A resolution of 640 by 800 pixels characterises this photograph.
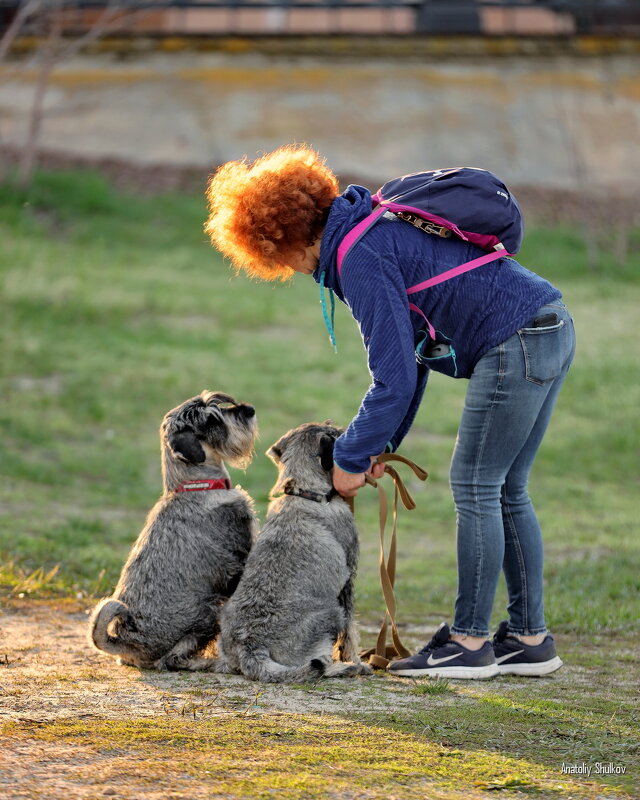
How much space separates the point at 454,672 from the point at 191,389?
25.0 ft

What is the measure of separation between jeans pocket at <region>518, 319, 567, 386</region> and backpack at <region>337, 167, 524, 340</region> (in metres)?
0.35

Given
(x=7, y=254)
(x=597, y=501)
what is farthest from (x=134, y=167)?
(x=597, y=501)

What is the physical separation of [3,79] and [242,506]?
14773mm

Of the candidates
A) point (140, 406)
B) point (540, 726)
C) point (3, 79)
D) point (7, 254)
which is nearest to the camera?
point (540, 726)

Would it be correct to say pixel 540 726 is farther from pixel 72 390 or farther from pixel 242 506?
pixel 72 390

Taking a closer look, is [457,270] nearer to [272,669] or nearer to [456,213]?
[456,213]

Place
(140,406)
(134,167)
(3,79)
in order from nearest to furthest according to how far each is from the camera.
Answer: (140,406) → (3,79) → (134,167)

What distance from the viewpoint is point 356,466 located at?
4.50 metres

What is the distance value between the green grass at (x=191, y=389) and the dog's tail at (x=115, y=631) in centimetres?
170

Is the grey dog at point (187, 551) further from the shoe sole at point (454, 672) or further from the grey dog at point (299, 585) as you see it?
the shoe sole at point (454, 672)

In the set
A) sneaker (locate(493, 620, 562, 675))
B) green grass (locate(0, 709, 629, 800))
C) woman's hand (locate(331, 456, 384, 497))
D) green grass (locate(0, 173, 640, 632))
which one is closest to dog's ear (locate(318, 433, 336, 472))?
woman's hand (locate(331, 456, 384, 497))

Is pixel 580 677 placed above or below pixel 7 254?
above

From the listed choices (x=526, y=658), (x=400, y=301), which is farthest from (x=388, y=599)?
(x=400, y=301)

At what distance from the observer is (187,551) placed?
193 inches
